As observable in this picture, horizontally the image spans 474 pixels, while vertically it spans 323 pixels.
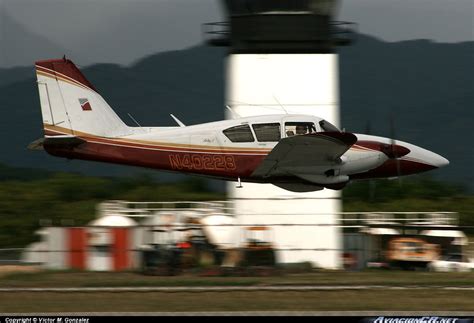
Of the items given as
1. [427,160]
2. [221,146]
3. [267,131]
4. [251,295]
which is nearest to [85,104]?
[221,146]

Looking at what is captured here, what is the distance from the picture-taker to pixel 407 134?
9819cm

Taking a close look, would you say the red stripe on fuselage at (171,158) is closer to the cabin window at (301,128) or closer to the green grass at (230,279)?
the cabin window at (301,128)

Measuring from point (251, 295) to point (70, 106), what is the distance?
6367 millimetres

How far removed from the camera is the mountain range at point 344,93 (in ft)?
335

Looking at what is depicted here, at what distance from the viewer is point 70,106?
18531 mm

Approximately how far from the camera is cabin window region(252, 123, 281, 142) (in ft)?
56.6

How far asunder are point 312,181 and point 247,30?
5788mm

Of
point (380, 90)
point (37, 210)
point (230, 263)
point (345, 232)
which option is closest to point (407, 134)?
point (380, 90)

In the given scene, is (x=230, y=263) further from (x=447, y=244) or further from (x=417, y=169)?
(x=447, y=244)

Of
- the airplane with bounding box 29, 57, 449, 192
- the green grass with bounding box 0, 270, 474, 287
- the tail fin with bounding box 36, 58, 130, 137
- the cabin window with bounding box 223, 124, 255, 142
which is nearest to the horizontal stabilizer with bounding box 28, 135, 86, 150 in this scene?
the airplane with bounding box 29, 57, 449, 192

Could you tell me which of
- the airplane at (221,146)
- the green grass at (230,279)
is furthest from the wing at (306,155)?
the green grass at (230,279)

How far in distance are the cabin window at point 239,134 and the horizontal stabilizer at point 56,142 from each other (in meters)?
2.98

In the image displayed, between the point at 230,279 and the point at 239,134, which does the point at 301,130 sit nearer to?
the point at 239,134

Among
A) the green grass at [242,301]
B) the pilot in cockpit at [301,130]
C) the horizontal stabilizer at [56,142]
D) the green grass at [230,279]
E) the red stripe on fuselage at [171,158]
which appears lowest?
the green grass at [242,301]
